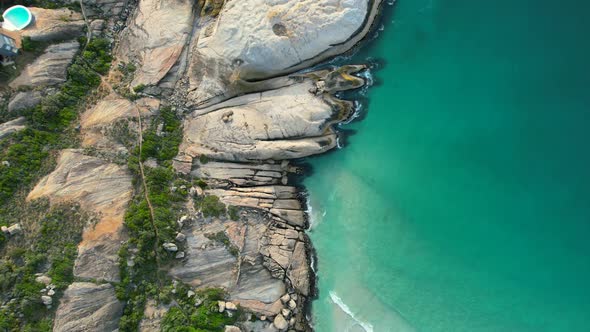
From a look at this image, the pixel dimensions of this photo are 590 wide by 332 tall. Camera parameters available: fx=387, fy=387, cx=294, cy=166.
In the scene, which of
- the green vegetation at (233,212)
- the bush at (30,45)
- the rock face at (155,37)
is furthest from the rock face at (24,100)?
the green vegetation at (233,212)

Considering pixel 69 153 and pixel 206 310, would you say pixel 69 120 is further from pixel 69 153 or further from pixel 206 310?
pixel 206 310

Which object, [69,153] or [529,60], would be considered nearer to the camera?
[69,153]

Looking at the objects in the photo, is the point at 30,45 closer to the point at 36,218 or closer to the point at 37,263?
the point at 36,218

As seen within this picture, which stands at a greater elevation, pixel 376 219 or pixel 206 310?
pixel 376 219

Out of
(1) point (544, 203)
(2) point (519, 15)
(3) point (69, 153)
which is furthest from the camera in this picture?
(2) point (519, 15)

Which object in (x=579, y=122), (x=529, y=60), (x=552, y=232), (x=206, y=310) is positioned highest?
(x=529, y=60)

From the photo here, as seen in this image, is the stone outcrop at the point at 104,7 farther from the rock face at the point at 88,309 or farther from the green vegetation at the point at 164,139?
the rock face at the point at 88,309

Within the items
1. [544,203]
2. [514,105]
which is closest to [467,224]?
[544,203]

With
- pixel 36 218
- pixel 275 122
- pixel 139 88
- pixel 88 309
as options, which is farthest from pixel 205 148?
pixel 88 309
